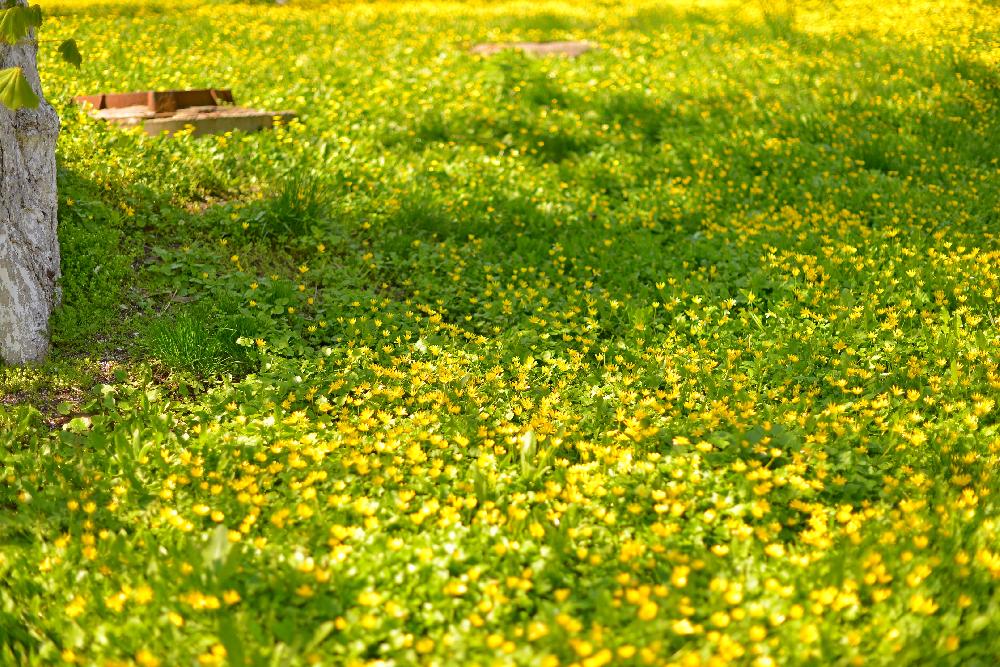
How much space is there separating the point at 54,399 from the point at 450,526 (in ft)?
7.96

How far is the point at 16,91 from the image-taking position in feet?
9.35

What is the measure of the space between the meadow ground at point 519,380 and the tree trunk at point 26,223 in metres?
0.20

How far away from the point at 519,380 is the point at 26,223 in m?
2.96

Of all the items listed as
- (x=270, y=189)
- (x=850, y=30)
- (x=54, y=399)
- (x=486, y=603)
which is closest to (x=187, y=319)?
(x=54, y=399)

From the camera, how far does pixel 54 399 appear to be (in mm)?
4016

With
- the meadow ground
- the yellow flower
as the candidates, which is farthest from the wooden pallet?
the yellow flower

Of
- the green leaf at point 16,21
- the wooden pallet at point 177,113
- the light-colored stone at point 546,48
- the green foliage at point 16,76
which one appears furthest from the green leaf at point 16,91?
the light-colored stone at point 546,48

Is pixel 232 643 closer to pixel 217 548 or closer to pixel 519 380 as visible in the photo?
pixel 217 548

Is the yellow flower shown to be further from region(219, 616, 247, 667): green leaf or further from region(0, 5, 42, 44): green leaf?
region(0, 5, 42, 44): green leaf

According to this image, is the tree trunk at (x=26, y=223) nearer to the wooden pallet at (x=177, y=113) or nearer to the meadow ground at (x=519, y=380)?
the meadow ground at (x=519, y=380)

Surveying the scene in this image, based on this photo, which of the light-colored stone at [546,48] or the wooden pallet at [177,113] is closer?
the wooden pallet at [177,113]

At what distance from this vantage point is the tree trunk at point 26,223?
4172 mm

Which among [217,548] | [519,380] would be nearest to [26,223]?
[217,548]

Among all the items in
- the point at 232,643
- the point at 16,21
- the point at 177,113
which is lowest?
the point at 232,643
